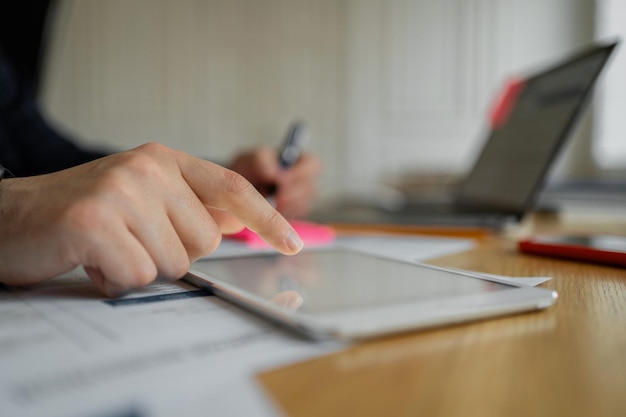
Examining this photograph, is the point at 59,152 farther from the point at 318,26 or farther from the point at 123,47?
the point at 318,26

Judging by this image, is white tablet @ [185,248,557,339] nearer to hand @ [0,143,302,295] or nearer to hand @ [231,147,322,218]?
hand @ [0,143,302,295]

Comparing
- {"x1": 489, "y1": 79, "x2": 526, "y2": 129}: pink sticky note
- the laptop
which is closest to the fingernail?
the laptop

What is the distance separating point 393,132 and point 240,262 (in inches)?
90.1

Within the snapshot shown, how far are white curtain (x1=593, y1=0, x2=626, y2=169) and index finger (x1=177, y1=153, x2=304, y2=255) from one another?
2.02 m

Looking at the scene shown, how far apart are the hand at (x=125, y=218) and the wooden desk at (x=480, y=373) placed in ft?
0.49

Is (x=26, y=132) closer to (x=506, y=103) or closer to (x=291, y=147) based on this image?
(x=291, y=147)

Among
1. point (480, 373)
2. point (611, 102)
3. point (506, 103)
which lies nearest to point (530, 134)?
point (506, 103)

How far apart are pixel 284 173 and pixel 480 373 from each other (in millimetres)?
776

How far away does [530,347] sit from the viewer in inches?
10.0

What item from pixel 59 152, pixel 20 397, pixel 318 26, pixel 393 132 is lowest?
pixel 20 397

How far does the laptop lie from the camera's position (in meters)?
0.72

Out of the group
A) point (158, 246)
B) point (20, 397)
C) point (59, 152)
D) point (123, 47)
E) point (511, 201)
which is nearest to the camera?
point (20, 397)

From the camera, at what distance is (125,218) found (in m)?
0.32

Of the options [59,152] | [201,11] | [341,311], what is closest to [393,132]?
[201,11]
